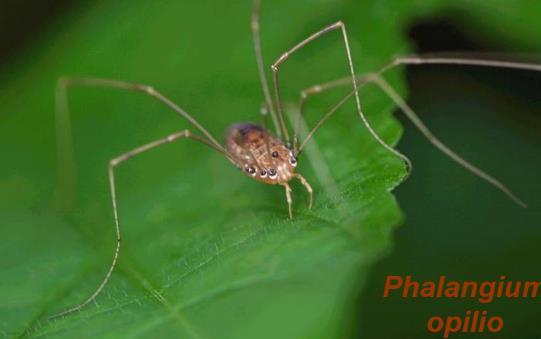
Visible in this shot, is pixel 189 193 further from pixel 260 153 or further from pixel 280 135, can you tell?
pixel 280 135

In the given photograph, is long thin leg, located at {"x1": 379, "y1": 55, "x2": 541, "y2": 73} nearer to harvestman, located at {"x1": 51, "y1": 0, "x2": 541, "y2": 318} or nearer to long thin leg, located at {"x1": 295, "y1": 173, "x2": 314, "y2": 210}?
harvestman, located at {"x1": 51, "y1": 0, "x2": 541, "y2": 318}

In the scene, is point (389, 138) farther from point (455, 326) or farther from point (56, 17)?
point (56, 17)

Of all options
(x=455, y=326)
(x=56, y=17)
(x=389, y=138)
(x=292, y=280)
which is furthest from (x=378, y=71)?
(x=56, y=17)

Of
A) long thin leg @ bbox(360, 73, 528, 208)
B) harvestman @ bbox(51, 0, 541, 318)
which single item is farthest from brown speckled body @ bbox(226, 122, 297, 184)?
long thin leg @ bbox(360, 73, 528, 208)

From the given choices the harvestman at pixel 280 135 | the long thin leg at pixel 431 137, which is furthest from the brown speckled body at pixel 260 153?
the long thin leg at pixel 431 137

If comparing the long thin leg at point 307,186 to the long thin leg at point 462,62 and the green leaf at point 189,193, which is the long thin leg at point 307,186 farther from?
the long thin leg at point 462,62

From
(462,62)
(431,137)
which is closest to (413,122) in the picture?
(431,137)
